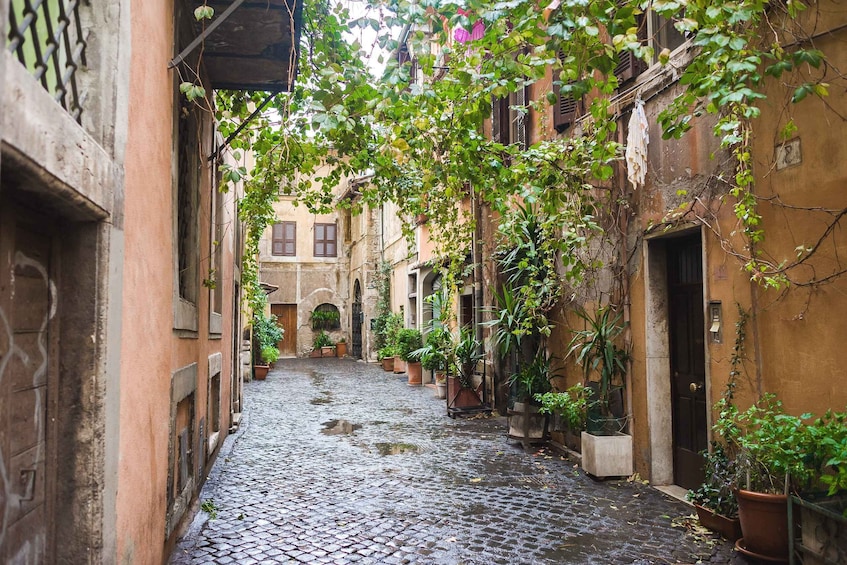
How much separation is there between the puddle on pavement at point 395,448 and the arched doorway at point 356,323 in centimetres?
1752

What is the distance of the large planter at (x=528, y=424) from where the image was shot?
7.68 meters

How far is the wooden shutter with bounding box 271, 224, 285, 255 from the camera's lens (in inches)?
1083

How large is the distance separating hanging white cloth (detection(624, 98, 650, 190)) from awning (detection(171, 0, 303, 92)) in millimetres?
3124

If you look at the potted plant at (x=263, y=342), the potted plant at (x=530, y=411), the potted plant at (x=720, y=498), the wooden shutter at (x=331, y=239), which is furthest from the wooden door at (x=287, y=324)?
the potted plant at (x=720, y=498)

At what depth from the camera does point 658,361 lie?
6105 millimetres

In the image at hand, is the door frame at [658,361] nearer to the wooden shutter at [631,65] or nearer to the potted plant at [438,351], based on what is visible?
the wooden shutter at [631,65]

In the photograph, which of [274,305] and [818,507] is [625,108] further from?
[274,305]

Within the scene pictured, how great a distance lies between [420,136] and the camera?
587cm

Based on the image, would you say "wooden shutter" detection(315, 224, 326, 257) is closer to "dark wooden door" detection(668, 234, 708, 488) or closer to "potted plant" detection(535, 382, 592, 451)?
"potted plant" detection(535, 382, 592, 451)

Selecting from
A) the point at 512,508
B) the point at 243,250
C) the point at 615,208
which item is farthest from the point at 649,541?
the point at 243,250

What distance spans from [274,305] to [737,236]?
2452 centimetres

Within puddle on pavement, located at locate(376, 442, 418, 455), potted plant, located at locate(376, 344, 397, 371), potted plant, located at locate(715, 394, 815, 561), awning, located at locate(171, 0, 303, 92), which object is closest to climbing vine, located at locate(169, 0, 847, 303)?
awning, located at locate(171, 0, 303, 92)

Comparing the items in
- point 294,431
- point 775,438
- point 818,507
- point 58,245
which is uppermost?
point 58,245

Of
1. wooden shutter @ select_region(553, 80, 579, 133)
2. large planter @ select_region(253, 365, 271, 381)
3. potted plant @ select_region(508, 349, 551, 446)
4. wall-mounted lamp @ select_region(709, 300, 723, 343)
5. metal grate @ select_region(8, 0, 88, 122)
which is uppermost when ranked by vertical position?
wooden shutter @ select_region(553, 80, 579, 133)
